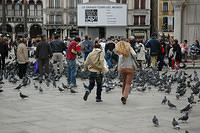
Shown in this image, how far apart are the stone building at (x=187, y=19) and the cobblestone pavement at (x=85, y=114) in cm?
1141

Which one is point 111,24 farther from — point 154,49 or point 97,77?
point 97,77

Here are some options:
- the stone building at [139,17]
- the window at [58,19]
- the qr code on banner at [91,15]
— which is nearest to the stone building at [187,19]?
the qr code on banner at [91,15]

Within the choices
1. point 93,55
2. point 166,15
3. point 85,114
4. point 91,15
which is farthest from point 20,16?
point 85,114

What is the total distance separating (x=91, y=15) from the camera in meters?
44.1

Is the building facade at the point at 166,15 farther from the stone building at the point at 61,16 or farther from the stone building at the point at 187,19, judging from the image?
the stone building at the point at 187,19

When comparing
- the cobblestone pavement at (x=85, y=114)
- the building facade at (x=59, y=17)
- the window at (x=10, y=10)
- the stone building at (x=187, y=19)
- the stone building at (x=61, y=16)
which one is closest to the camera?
the cobblestone pavement at (x=85, y=114)

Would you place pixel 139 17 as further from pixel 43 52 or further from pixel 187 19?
pixel 43 52

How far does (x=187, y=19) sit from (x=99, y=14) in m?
22.7

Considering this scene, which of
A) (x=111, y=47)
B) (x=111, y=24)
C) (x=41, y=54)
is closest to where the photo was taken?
(x=41, y=54)

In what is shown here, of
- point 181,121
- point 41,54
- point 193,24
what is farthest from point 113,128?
point 193,24

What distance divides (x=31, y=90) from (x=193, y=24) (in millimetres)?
12655

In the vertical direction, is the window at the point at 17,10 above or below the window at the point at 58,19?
above

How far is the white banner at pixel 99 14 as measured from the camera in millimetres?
43500

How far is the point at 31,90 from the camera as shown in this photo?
12062 mm
